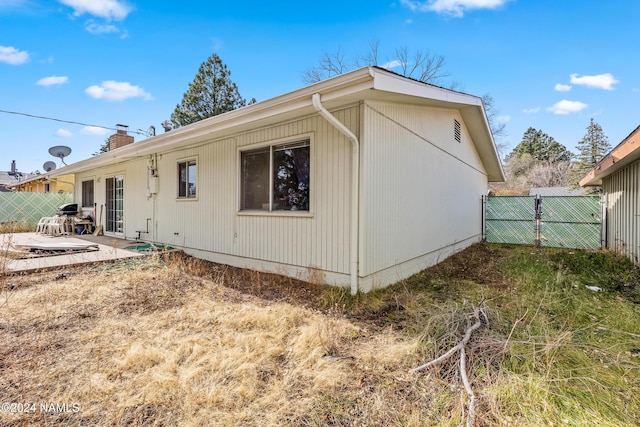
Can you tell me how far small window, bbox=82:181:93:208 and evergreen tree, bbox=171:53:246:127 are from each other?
10.6m

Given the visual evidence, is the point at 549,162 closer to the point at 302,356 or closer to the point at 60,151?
the point at 302,356

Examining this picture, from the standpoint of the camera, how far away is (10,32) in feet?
27.6

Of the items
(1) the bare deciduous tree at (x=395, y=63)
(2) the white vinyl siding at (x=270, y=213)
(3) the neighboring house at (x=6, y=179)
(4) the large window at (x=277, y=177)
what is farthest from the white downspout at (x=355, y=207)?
(3) the neighboring house at (x=6, y=179)

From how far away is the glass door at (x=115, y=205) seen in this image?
953 cm

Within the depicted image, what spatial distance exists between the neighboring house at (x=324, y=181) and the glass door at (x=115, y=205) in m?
1.58

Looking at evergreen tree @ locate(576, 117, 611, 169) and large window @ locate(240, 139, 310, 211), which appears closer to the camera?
large window @ locate(240, 139, 310, 211)

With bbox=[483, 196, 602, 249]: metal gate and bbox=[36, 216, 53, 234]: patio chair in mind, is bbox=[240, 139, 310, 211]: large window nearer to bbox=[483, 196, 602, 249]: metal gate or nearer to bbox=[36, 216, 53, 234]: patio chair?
bbox=[36, 216, 53, 234]: patio chair

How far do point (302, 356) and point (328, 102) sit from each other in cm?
295

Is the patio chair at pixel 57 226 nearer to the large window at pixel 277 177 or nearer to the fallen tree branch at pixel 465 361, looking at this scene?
the large window at pixel 277 177

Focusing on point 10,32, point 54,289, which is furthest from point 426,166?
point 10,32

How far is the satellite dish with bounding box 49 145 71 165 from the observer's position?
11930mm

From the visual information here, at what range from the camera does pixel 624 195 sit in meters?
6.91

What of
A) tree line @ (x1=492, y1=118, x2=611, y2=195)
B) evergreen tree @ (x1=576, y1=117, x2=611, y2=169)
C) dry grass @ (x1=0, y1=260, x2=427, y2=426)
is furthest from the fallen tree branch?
evergreen tree @ (x1=576, y1=117, x2=611, y2=169)

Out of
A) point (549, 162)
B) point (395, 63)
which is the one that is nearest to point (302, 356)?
point (395, 63)
